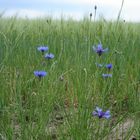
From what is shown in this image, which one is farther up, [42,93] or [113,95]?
[42,93]

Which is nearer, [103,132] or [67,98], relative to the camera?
[103,132]

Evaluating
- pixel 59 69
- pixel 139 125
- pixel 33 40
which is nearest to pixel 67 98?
pixel 59 69

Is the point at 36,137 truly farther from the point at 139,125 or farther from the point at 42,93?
the point at 139,125

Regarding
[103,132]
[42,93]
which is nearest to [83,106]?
[103,132]

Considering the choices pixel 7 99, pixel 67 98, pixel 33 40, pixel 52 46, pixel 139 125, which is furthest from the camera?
pixel 33 40

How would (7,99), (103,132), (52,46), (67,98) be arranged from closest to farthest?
(103,132), (7,99), (67,98), (52,46)

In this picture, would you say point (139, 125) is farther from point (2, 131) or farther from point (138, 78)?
point (138, 78)

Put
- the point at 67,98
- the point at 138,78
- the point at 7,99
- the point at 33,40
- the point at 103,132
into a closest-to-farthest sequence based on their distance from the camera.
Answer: the point at 103,132, the point at 7,99, the point at 67,98, the point at 138,78, the point at 33,40

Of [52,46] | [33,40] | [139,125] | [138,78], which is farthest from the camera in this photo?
[33,40]

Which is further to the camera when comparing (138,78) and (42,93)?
(138,78)
